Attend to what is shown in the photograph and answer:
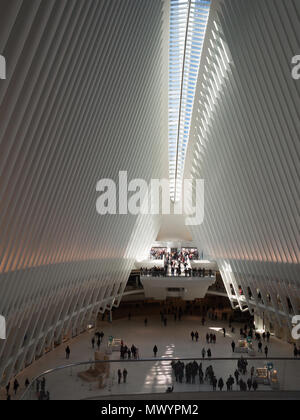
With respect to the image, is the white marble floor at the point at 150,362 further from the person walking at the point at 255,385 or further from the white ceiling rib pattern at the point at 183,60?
the white ceiling rib pattern at the point at 183,60

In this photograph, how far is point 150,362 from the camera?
10.9 m

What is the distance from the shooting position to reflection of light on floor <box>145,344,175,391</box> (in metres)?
10.8

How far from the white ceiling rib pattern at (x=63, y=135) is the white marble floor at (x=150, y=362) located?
1599 mm

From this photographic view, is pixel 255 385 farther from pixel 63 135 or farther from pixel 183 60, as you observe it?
pixel 183 60

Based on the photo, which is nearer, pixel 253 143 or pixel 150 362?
pixel 150 362

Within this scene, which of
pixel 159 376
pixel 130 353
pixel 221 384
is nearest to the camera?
pixel 159 376

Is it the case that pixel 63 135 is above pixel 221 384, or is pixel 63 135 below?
above

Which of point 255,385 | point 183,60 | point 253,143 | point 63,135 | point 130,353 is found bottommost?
point 255,385

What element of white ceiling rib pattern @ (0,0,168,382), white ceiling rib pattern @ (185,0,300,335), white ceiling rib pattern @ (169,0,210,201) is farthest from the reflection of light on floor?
white ceiling rib pattern @ (169,0,210,201)

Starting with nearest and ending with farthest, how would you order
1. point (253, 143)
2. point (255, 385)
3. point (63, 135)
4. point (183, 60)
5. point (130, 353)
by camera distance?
point (63, 135), point (255, 385), point (253, 143), point (183, 60), point (130, 353)

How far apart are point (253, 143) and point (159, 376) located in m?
8.95

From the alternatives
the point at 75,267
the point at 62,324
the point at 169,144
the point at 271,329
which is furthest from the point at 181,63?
the point at 271,329

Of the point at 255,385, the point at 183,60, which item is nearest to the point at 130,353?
the point at 255,385

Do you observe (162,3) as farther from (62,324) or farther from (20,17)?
(62,324)
